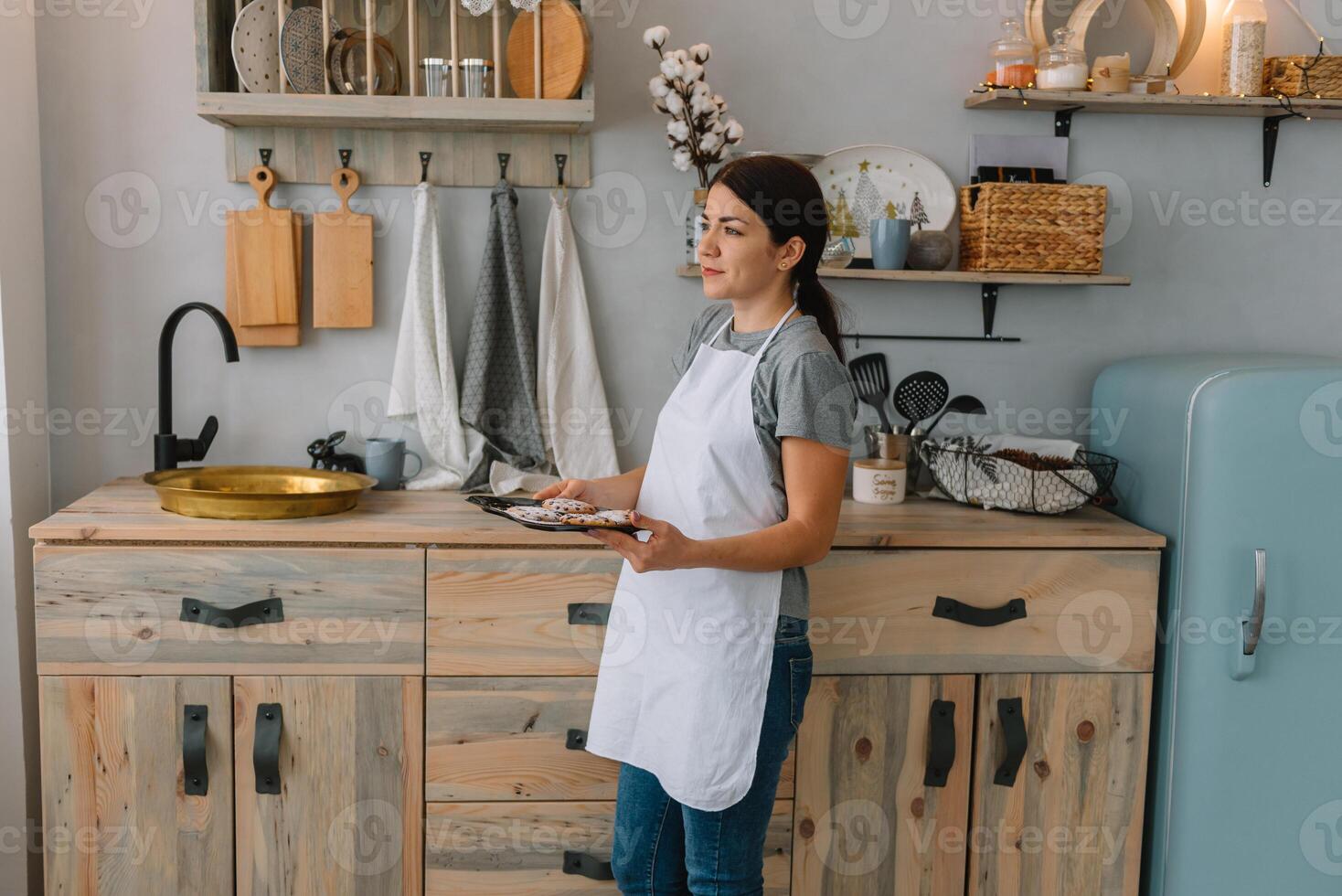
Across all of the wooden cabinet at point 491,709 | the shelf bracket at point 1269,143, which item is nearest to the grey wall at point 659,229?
the shelf bracket at point 1269,143

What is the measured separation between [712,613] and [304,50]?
131cm

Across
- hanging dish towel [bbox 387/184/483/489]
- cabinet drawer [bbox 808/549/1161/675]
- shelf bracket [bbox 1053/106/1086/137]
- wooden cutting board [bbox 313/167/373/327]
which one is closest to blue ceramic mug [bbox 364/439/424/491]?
hanging dish towel [bbox 387/184/483/489]

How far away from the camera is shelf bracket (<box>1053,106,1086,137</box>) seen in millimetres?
2385

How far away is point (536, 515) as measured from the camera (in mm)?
1529

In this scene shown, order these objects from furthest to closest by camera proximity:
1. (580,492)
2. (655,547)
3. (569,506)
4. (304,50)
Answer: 1. (304,50)
2. (580,492)
3. (569,506)
4. (655,547)

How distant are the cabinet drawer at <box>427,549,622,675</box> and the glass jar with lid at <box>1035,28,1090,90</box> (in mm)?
1252

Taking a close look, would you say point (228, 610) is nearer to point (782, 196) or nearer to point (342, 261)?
point (342, 261)

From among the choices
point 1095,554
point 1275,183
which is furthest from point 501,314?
point 1275,183

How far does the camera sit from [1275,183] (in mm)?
2467

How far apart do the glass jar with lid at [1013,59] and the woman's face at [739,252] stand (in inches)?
38.0

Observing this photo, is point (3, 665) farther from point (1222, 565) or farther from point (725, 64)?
point (1222, 565)

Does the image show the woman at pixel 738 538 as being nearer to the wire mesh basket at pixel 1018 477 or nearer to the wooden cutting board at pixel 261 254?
the wire mesh basket at pixel 1018 477

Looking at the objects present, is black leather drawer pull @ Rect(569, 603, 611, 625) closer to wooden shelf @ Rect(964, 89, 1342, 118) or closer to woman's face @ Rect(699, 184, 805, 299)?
woman's face @ Rect(699, 184, 805, 299)

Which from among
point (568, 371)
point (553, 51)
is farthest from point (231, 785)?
point (553, 51)
